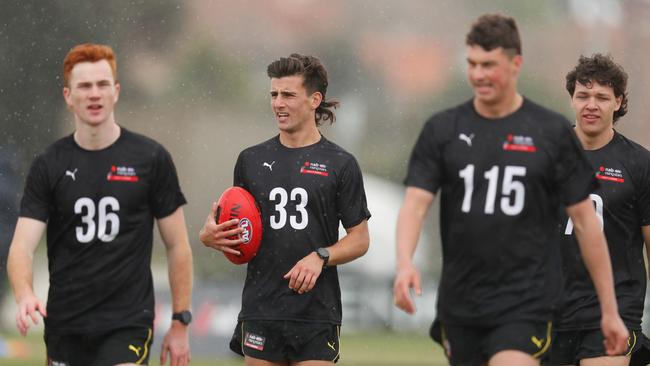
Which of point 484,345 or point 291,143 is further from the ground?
point 291,143

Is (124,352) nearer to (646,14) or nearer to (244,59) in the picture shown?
(244,59)

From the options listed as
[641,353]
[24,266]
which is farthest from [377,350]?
[24,266]

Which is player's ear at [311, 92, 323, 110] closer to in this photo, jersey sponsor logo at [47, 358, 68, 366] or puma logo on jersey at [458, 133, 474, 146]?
puma logo on jersey at [458, 133, 474, 146]

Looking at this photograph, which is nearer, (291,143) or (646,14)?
(291,143)

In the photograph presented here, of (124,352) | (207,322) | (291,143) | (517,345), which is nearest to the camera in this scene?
(517,345)

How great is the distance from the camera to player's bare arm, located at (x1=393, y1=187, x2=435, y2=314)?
17.2 feet

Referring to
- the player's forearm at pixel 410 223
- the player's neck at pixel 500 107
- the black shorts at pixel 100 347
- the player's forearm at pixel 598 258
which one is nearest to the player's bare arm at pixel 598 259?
the player's forearm at pixel 598 258

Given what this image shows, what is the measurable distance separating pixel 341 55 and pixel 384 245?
201 cm

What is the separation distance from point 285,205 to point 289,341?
2.22ft

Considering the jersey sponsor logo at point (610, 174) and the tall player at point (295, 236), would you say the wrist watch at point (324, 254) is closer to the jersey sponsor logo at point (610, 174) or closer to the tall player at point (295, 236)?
the tall player at point (295, 236)

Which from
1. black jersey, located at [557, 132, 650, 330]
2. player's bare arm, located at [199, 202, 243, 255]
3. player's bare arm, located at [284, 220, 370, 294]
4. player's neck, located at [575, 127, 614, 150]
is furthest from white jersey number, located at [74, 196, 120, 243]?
player's neck, located at [575, 127, 614, 150]

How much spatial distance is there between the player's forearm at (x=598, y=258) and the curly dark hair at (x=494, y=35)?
2.62 feet

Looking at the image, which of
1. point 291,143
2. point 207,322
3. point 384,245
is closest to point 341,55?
point 384,245

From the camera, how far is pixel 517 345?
17.8 ft
